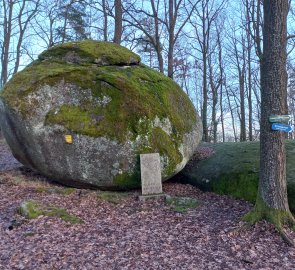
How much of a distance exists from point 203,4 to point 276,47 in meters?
19.6

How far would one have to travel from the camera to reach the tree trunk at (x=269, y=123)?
237 inches

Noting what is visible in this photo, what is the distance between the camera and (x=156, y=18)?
18984 mm

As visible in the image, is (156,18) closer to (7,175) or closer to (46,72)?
(46,72)

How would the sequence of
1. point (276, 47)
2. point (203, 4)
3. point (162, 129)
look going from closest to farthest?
point (276, 47) < point (162, 129) < point (203, 4)

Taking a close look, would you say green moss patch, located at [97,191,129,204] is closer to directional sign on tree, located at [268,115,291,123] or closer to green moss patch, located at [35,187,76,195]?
green moss patch, located at [35,187,76,195]

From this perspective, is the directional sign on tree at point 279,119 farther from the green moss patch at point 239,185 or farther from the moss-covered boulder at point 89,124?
the moss-covered boulder at point 89,124

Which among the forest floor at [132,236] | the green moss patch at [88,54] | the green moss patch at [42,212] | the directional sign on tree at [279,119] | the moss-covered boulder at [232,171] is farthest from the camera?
the green moss patch at [88,54]

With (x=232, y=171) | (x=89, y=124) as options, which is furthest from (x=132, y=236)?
(x=232, y=171)

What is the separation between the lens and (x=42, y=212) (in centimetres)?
657

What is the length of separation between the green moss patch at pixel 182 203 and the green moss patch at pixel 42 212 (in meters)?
2.14

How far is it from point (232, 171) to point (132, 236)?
4.01m

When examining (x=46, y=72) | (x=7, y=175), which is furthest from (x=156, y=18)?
(x=7, y=175)

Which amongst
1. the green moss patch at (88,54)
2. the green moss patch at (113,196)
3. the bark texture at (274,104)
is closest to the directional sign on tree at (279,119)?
the bark texture at (274,104)

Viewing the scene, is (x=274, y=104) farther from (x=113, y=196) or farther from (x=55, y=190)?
(x=55, y=190)
